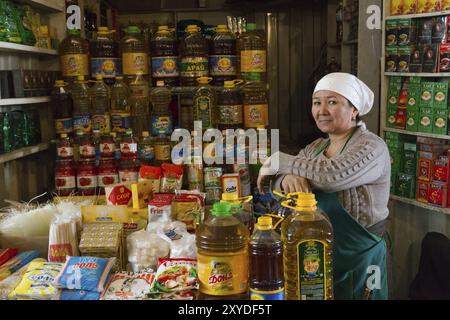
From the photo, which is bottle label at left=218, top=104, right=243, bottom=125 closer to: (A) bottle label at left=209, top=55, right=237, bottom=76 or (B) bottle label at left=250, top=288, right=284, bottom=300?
(A) bottle label at left=209, top=55, right=237, bottom=76

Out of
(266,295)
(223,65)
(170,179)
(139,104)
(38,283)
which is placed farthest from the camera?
(139,104)

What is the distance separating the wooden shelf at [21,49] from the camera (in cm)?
288

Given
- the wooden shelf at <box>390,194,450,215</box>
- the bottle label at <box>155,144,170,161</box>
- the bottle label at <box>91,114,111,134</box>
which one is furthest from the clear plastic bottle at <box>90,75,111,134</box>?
the wooden shelf at <box>390,194,450,215</box>

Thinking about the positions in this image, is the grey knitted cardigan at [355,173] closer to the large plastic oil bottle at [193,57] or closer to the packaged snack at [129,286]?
the packaged snack at [129,286]

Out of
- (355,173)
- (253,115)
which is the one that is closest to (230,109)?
(253,115)

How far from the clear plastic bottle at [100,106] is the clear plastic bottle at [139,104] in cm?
17

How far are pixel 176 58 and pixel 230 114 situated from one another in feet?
1.75

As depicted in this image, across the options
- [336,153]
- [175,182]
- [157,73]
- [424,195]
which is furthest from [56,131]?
[424,195]

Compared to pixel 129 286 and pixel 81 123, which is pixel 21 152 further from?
pixel 129 286

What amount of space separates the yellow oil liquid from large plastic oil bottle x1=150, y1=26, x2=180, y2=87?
225 cm

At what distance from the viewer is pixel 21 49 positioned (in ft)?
10.1

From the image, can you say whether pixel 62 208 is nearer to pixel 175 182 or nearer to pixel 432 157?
pixel 175 182

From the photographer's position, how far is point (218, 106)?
134 inches

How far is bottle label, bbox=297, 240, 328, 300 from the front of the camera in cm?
128
